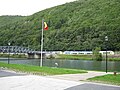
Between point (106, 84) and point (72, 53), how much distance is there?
447 ft

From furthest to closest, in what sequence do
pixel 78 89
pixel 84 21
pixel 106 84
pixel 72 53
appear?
pixel 84 21, pixel 72 53, pixel 106 84, pixel 78 89

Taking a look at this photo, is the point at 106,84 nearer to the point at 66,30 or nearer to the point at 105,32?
the point at 105,32

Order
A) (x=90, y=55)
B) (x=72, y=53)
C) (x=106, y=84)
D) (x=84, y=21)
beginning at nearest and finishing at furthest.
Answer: (x=106, y=84) → (x=90, y=55) → (x=72, y=53) → (x=84, y=21)

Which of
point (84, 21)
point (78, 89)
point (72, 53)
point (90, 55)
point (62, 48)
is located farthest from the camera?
point (84, 21)

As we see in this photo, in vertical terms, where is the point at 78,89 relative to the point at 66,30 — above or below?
below

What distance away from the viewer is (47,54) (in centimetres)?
15950

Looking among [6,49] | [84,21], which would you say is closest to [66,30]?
[84,21]

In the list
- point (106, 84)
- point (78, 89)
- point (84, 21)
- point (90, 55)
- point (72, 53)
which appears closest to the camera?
point (78, 89)

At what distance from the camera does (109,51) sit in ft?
486

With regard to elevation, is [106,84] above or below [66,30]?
below

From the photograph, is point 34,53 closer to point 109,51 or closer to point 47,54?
point 47,54

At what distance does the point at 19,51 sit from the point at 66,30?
3340 cm

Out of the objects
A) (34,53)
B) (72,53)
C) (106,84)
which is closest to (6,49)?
(34,53)

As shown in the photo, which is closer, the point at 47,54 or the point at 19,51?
the point at 47,54
